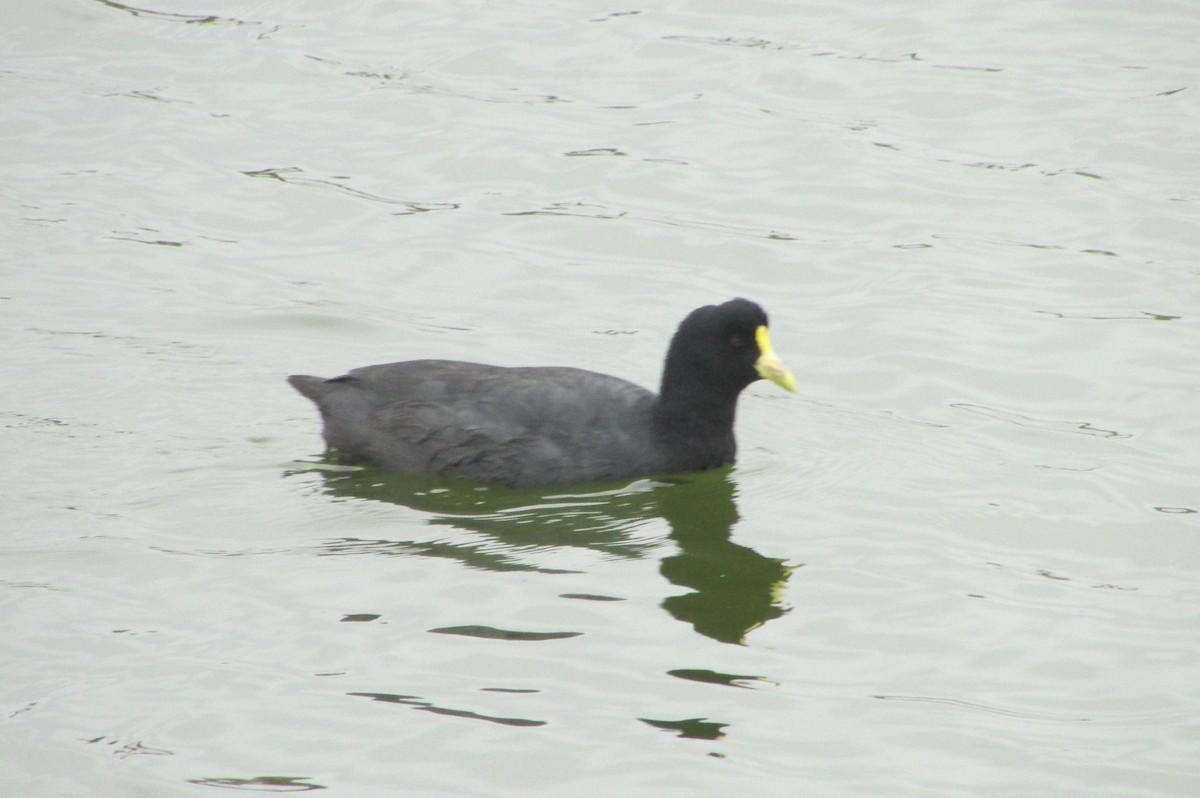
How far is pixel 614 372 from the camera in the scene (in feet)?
31.7

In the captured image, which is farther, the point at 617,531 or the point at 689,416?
the point at 689,416

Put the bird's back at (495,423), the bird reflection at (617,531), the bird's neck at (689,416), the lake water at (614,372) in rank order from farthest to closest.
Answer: the bird's neck at (689,416) → the bird's back at (495,423) → the bird reflection at (617,531) → the lake water at (614,372)

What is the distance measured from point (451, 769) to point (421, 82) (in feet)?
30.1

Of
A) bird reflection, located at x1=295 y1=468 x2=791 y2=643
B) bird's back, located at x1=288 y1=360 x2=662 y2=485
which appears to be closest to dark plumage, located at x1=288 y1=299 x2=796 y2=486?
bird's back, located at x1=288 y1=360 x2=662 y2=485

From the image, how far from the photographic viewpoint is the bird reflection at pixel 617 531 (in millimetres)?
7098

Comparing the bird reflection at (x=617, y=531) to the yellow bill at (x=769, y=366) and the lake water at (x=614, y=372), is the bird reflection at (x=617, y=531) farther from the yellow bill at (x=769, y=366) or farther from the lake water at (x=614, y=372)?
the yellow bill at (x=769, y=366)

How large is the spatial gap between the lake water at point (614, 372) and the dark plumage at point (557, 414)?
0.16 metres

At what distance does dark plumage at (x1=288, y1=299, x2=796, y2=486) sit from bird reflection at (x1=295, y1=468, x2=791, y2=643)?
0.35 ft

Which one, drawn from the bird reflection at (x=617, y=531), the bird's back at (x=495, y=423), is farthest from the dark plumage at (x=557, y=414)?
the bird reflection at (x=617, y=531)

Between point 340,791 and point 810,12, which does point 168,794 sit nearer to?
point 340,791

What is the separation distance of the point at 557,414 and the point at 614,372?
4.65 ft

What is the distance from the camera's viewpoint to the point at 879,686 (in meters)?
6.36

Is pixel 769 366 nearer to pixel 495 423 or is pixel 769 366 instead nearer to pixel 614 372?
pixel 495 423

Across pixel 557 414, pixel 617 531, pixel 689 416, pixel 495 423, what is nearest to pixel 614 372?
pixel 689 416
